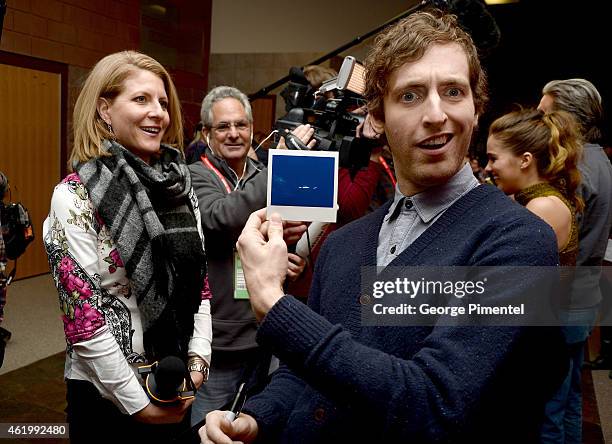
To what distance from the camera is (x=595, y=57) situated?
16.0 feet

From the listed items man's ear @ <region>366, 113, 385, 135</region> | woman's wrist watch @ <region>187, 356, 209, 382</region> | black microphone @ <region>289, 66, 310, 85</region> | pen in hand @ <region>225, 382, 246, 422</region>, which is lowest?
woman's wrist watch @ <region>187, 356, 209, 382</region>

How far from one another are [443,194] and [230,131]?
1157mm

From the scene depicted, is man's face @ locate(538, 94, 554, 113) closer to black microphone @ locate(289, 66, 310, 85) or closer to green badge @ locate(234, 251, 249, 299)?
black microphone @ locate(289, 66, 310, 85)

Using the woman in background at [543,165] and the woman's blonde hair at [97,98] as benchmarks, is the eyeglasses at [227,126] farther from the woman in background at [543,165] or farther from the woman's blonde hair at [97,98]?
the woman in background at [543,165]

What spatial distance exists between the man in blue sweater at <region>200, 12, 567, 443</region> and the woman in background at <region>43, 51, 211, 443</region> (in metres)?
0.43

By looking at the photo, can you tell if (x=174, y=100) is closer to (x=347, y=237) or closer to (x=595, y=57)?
(x=347, y=237)

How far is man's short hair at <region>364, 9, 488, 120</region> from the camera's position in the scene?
754 millimetres

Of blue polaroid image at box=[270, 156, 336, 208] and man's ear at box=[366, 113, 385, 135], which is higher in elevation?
man's ear at box=[366, 113, 385, 135]

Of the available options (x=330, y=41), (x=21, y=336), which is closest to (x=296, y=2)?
(x=330, y=41)

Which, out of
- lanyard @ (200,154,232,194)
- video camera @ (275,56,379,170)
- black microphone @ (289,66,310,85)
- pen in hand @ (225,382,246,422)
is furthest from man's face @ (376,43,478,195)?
lanyard @ (200,154,232,194)

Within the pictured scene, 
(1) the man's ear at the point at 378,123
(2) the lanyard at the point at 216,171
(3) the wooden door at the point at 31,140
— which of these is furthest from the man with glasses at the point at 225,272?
(3) the wooden door at the point at 31,140

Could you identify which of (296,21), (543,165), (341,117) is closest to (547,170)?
(543,165)

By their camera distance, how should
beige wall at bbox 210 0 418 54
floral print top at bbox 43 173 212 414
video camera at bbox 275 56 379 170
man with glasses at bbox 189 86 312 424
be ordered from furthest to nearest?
beige wall at bbox 210 0 418 54, man with glasses at bbox 189 86 312 424, video camera at bbox 275 56 379 170, floral print top at bbox 43 173 212 414

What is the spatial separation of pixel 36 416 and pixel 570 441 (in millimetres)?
2132
